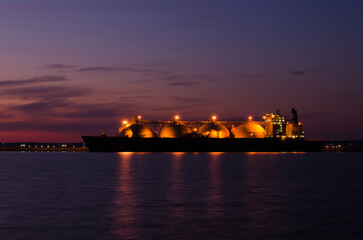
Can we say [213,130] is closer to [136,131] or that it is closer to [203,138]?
[203,138]

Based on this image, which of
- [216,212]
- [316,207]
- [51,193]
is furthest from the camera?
[51,193]

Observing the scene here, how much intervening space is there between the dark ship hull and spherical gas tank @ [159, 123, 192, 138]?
3425 millimetres

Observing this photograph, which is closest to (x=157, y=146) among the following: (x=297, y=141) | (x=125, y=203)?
(x=297, y=141)

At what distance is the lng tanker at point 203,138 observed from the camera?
7112 inches

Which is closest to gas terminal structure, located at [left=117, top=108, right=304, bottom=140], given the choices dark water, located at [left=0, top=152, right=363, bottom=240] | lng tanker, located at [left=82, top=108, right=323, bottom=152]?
lng tanker, located at [left=82, top=108, right=323, bottom=152]

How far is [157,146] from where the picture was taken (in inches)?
7141

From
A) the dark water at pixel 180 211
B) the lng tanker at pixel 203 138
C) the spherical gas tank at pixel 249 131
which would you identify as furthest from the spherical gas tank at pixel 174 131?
the dark water at pixel 180 211

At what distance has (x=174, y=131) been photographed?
185 metres

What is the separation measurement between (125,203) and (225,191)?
39.2ft

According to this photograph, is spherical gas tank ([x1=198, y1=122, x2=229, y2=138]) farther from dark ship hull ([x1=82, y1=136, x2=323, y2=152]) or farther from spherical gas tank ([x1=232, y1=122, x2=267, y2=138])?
spherical gas tank ([x1=232, y1=122, x2=267, y2=138])

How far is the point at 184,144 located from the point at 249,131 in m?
25.6

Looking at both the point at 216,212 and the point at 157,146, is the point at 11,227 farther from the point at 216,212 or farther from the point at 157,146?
the point at 157,146

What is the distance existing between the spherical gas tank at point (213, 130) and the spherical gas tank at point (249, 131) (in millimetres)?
4231

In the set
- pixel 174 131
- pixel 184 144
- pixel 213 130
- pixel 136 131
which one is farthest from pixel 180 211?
pixel 213 130
